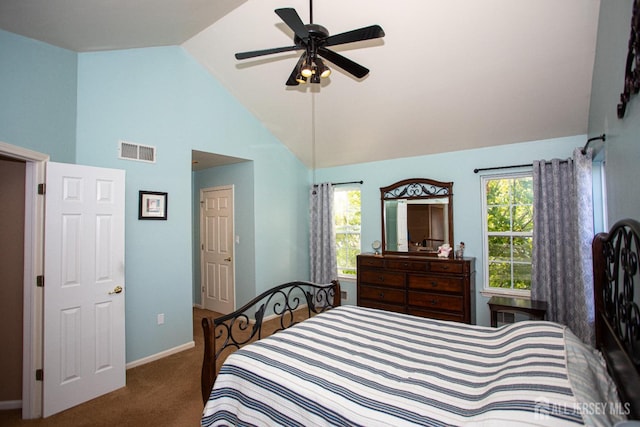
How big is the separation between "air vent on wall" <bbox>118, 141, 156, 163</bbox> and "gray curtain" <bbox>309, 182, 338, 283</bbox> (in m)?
2.47

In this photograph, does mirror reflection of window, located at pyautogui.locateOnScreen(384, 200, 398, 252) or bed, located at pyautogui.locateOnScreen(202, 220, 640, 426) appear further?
mirror reflection of window, located at pyautogui.locateOnScreen(384, 200, 398, 252)

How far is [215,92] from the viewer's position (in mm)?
3967

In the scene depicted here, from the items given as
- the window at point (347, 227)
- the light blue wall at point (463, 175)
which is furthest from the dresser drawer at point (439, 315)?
the window at point (347, 227)

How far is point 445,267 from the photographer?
372 cm

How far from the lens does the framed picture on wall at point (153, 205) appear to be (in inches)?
129

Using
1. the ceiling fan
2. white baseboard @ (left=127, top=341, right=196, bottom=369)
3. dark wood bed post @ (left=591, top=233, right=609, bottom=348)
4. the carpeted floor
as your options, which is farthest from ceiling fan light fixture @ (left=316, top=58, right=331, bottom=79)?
white baseboard @ (left=127, top=341, right=196, bottom=369)

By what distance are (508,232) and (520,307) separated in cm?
96

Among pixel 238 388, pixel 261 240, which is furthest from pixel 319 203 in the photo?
pixel 238 388

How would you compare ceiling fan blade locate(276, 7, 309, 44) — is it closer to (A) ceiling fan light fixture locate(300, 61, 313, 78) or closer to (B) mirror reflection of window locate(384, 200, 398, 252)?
(A) ceiling fan light fixture locate(300, 61, 313, 78)

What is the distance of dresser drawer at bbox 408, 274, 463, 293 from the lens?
3.65 m

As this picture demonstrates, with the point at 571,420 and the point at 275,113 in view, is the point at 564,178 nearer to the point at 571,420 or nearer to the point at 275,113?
the point at 571,420

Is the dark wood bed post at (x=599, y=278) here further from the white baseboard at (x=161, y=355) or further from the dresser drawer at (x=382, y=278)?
the white baseboard at (x=161, y=355)

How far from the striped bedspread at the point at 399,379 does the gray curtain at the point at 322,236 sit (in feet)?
9.44

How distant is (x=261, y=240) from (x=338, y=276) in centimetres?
145
